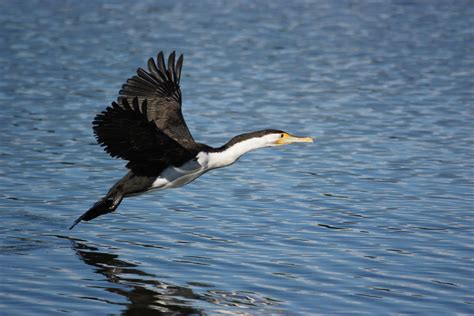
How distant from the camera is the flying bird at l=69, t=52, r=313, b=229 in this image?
904 centimetres

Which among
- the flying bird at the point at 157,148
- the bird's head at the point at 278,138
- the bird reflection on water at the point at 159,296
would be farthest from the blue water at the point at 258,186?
the bird's head at the point at 278,138

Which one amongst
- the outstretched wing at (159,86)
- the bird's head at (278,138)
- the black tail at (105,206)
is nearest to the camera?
the bird's head at (278,138)

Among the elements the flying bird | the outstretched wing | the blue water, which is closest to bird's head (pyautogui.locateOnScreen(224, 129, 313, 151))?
the flying bird

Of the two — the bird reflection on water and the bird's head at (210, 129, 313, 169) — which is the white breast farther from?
the bird reflection on water

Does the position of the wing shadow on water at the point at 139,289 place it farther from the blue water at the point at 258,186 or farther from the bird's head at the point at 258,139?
the bird's head at the point at 258,139

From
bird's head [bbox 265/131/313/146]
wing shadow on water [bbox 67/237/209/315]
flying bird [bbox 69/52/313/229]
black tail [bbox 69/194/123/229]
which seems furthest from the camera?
black tail [bbox 69/194/123/229]

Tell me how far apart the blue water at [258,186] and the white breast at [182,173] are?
→ 659 millimetres

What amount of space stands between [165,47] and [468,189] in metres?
13.5

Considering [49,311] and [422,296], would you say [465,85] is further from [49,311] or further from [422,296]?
[49,311]

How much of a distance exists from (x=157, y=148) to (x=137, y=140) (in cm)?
34

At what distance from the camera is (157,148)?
31.3ft

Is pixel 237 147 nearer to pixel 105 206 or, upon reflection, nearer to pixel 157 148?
pixel 157 148

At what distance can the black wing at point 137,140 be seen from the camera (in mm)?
8820

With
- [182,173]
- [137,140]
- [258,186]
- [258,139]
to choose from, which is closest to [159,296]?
[137,140]
